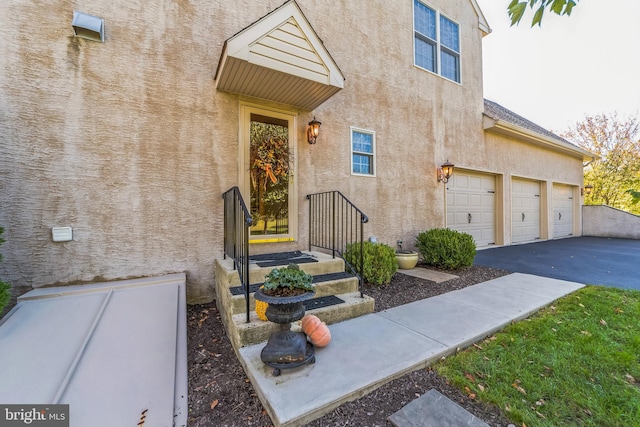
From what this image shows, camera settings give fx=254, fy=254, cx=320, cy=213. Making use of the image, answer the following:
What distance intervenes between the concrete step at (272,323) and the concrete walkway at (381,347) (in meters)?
0.07

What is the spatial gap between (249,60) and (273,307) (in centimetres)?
284

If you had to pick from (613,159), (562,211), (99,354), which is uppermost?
(613,159)

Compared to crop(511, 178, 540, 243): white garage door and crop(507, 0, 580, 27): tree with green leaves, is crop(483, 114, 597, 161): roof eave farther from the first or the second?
crop(507, 0, 580, 27): tree with green leaves

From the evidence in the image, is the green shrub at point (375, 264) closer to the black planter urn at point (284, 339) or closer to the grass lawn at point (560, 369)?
the grass lawn at point (560, 369)

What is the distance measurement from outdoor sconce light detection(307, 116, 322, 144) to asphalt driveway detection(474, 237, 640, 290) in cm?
461

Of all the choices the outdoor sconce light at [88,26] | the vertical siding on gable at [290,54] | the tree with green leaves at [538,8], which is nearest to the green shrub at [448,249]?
the vertical siding on gable at [290,54]

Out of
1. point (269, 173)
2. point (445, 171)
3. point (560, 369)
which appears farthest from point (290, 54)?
point (445, 171)

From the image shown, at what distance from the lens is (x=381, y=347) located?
231cm

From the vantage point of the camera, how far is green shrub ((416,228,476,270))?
500 centimetres

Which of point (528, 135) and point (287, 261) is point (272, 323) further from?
point (528, 135)

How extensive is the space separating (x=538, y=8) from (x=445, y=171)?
4.55 meters

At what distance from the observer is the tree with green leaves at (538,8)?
68.4 inches

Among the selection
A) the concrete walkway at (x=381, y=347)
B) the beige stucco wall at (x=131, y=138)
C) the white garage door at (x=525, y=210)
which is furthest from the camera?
the white garage door at (x=525, y=210)

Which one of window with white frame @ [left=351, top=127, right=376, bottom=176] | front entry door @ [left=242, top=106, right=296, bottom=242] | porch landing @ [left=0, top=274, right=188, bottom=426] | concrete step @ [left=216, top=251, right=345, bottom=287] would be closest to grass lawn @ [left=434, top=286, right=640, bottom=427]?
concrete step @ [left=216, top=251, right=345, bottom=287]
